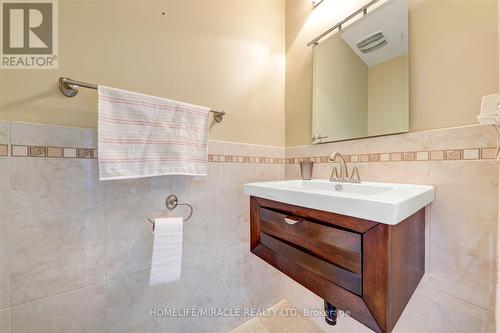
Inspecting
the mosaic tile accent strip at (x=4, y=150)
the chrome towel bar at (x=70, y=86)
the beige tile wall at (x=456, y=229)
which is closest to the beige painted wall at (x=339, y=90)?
the beige tile wall at (x=456, y=229)

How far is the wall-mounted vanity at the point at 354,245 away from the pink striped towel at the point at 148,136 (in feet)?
1.34

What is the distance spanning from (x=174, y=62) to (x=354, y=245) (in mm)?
1124

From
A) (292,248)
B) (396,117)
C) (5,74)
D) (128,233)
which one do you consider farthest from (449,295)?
(5,74)

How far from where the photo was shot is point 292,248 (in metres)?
Result: 0.74

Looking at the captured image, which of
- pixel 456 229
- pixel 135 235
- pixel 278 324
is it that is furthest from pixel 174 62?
pixel 278 324

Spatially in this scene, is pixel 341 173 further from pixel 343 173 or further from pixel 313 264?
pixel 313 264

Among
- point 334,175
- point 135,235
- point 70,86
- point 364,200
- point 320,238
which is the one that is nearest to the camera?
point 364,200

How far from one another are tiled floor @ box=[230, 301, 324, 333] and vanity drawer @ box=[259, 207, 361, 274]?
85 centimetres

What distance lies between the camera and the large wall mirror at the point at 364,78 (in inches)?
35.0

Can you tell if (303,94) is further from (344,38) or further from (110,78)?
(110,78)

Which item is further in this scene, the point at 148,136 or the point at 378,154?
the point at 378,154

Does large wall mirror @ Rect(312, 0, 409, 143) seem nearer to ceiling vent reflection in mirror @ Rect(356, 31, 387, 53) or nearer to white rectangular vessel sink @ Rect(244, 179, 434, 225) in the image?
ceiling vent reflection in mirror @ Rect(356, 31, 387, 53)

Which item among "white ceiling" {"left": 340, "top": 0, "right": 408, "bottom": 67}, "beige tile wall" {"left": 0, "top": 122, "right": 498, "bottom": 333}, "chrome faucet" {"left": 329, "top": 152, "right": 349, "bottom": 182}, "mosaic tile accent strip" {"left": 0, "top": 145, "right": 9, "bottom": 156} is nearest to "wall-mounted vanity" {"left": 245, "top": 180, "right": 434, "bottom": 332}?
"beige tile wall" {"left": 0, "top": 122, "right": 498, "bottom": 333}

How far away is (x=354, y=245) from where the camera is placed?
55 centimetres
